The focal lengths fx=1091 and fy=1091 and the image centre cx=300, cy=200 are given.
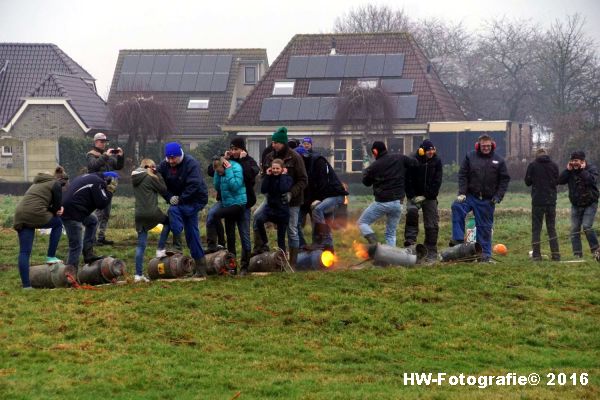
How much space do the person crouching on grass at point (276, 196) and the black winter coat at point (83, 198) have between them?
2.39 meters

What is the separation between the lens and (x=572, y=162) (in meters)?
19.3

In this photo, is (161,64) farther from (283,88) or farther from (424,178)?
(424,178)

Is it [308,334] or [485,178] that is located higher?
[485,178]

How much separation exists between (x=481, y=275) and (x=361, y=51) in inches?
1783

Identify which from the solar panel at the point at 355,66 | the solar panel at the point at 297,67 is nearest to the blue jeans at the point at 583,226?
the solar panel at the point at 355,66

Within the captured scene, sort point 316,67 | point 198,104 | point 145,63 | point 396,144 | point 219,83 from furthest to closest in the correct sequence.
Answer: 1. point 145,63
2. point 219,83
3. point 198,104
4. point 316,67
5. point 396,144

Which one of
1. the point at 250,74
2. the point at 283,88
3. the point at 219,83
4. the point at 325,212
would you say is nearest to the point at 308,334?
the point at 325,212

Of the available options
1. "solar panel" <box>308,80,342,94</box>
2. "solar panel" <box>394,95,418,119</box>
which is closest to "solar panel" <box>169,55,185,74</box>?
"solar panel" <box>308,80,342,94</box>

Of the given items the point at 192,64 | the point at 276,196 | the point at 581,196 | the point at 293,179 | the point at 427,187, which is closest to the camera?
the point at 276,196

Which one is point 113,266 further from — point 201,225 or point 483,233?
point 201,225

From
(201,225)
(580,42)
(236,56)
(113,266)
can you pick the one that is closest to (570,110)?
(580,42)

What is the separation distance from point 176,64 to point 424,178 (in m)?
50.6

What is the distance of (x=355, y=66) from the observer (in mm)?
58875

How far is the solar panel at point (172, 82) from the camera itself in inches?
2552
